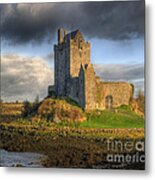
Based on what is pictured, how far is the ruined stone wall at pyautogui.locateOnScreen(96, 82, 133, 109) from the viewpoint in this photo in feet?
8.13

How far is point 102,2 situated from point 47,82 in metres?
0.50

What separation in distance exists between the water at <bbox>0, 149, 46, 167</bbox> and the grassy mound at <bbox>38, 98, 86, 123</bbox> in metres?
0.21

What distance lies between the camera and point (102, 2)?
8.21 feet

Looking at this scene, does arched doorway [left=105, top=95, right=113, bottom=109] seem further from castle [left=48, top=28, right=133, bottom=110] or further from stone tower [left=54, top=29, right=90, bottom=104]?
stone tower [left=54, top=29, right=90, bottom=104]

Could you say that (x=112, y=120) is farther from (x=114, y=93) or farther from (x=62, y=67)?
(x=62, y=67)

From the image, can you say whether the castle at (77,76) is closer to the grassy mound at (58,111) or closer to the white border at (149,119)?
the grassy mound at (58,111)

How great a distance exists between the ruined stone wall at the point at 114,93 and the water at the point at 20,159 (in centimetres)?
42

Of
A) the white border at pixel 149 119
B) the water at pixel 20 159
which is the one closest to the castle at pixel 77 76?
the white border at pixel 149 119

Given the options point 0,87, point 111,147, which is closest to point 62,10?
point 0,87

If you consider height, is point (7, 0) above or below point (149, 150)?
above

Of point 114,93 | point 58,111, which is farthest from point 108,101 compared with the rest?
point 58,111

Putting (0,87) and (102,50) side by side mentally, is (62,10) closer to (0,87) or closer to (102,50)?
(102,50)

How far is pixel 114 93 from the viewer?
98.5 inches

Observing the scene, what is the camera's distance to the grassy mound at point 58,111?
2.54 metres
